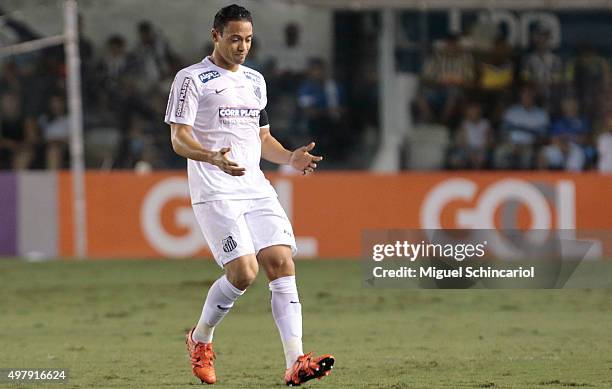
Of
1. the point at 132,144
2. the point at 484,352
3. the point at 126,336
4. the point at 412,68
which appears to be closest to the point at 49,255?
the point at 132,144

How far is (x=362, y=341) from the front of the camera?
10539mm

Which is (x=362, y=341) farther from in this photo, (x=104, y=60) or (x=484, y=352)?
(x=104, y=60)

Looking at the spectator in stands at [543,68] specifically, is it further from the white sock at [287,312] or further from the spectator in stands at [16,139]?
the white sock at [287,312]

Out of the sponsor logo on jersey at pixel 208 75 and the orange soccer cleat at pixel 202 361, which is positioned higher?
the sponsor logo on jersey at pixel 208 75

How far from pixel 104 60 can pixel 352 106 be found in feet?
13.1

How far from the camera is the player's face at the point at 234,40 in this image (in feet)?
25.9

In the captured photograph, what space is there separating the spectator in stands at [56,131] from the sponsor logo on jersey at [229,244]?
43.8 ft

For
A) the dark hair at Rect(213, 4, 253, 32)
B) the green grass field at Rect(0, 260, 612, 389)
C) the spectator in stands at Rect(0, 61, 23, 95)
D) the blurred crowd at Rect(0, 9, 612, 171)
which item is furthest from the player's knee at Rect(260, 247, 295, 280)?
the spectator in stands at Rect(0, 61, 23, 95)

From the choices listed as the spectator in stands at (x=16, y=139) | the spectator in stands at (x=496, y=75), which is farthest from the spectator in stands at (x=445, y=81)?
the spectator in stands at (x=16, y=139)

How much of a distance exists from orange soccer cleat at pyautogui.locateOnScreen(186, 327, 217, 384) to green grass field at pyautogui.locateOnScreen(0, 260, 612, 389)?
0.11 m

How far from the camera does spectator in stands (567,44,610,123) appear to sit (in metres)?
21.7

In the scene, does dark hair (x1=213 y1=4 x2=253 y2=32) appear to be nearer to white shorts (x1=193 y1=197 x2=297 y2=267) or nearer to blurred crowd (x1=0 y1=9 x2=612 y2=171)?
white shorts (x1=193 y1=197 x2=297 y2=267)

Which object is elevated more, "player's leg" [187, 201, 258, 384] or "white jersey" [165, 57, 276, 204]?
"white jersey" [165, 57, 276, 204]

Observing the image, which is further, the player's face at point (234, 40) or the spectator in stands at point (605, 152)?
the spectator in stands at point (605, 152)
